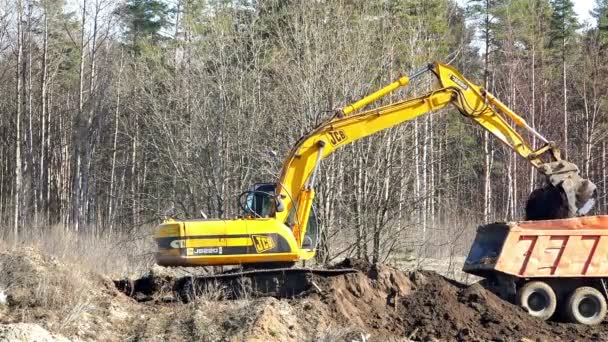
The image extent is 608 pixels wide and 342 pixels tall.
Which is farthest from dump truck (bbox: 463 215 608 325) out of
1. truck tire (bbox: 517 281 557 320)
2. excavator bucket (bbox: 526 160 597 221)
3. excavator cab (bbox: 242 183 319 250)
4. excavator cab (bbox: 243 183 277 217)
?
excavator cab (bbox: 243 183 277 217)

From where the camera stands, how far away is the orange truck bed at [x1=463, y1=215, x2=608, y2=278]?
14.2 m

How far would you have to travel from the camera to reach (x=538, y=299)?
1431cm

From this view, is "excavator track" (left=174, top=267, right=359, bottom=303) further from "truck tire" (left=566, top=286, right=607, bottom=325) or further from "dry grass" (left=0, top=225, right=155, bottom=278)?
"truck tire" (left=566, top=286, right=607, bottom=325)

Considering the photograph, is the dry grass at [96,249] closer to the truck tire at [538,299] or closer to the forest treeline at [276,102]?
the forest treeline at [276,102]

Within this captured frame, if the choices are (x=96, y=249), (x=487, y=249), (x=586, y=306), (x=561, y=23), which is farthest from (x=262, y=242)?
(x=561, y=23)

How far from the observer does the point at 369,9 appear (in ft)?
83.0

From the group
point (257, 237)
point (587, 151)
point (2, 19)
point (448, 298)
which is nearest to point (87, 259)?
point (257, 237)

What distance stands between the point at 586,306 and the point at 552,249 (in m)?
1.14

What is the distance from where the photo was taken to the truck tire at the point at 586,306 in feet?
47.0

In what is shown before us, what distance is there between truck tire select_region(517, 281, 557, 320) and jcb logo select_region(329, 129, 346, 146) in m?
3.75

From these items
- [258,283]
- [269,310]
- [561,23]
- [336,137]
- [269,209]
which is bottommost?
[269,310]

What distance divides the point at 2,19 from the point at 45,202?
999 centimetres

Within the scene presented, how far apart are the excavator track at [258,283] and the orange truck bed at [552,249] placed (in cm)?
271

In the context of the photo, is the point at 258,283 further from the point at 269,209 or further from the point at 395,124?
the point at 395,124
